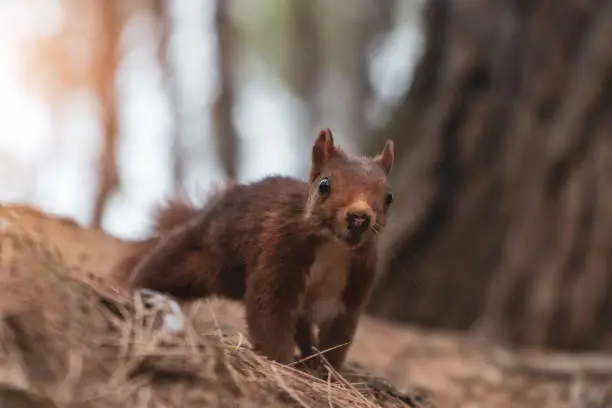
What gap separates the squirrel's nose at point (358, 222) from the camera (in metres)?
2.20

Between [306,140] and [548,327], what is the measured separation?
3.86m

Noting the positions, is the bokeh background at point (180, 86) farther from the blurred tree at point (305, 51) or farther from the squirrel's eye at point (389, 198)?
the squirrel's eye at point (389, 198)

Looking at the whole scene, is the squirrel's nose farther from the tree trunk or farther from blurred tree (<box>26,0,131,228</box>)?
blurred tree (<box>26,0,131,228</box>)

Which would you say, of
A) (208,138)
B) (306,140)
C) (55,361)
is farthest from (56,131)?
(55,361)

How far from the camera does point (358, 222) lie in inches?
86.7

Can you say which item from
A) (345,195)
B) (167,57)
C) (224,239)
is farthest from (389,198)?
(167,57)

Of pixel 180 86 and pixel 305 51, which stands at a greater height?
pixel 305 51

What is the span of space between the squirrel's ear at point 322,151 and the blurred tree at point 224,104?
5652 millimetres

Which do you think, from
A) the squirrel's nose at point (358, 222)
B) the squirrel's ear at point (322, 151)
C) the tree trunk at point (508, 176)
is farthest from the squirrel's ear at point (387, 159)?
the tree trunk at point (508, 176)

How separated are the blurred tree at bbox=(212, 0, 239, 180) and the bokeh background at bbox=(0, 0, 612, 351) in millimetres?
15

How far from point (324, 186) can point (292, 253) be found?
27cm

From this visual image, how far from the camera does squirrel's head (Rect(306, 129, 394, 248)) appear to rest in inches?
88.1

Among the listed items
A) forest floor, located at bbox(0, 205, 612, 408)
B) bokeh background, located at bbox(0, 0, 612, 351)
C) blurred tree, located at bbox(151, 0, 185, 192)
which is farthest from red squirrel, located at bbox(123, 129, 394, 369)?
blurred tree, located at bbox(151, 0, 185, 192)

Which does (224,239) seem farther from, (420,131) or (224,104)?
(224,104)
